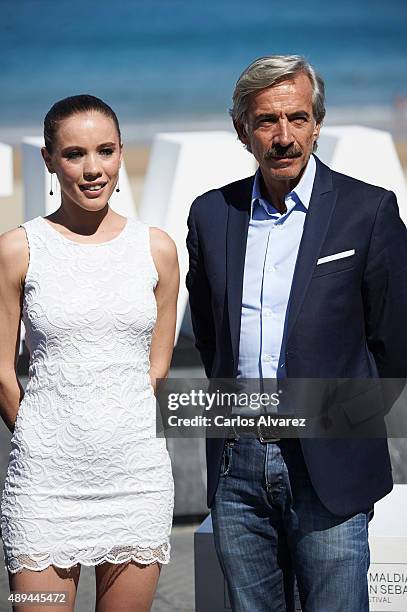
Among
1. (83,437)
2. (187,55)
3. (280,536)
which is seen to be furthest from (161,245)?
(187,55)

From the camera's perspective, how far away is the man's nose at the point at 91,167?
2236 mm

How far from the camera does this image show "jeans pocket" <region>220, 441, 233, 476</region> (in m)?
2.32

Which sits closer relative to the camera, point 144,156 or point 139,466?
point 139,466

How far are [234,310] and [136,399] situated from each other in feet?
0.91

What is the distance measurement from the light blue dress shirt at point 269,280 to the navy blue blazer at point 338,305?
0.02m

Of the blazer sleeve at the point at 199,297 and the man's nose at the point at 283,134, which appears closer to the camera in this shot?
the man's nose at the point at 283,134

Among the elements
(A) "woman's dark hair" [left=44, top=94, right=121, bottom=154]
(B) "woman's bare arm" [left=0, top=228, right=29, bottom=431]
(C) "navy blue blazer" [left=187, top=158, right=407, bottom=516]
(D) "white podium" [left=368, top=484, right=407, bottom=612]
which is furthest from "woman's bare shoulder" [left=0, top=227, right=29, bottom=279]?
(D) "white podium" [left=368, top=484, right=407, bottom=612]

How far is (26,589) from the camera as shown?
2.23 m

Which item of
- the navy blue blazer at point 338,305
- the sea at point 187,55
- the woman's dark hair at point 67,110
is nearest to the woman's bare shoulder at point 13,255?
the woman's dark hair at point 67,110

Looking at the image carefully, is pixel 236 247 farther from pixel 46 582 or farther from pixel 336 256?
pixel 46 582

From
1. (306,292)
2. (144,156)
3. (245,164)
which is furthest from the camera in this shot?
(144,156)

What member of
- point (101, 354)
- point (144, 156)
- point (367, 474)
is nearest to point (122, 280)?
point (101, 354)

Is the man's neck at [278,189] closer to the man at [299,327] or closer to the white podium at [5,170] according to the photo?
the man at [299,327]

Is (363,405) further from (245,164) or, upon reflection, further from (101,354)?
(245,164)
